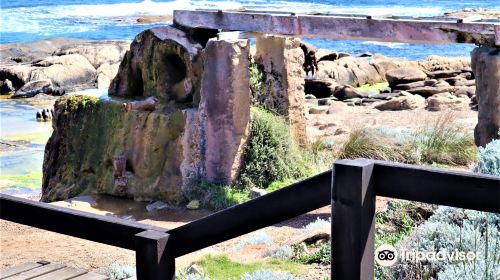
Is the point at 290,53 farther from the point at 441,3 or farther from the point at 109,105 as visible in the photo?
the point at 441,3

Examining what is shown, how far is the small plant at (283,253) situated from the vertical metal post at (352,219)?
3951mm

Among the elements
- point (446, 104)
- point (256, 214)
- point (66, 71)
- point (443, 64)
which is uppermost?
point (256, 214)

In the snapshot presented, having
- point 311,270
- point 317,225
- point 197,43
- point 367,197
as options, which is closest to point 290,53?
point 197,43

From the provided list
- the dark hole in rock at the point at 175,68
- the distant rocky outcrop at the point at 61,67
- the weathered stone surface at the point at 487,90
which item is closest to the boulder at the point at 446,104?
the weathered stone surface at the point at 487,90

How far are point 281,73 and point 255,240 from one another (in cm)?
451

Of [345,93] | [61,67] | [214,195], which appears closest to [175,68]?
[214,195]

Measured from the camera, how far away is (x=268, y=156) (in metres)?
12.0

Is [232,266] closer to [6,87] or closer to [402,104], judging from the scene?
[402,104]

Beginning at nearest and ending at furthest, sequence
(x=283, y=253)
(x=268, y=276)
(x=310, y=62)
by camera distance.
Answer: (x=268, y=276)
(x=283, y=253)
(x=310, y=62)

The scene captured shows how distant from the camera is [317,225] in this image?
8344 millimetres

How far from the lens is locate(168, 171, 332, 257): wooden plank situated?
321cm

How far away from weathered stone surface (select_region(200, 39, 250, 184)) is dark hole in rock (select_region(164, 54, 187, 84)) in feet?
3.04

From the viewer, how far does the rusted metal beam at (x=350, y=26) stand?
10.4 meters

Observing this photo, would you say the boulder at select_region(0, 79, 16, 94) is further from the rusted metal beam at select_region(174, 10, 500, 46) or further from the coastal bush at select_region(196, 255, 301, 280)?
the coastal bush at select_region(196, 255, 301, 280)
